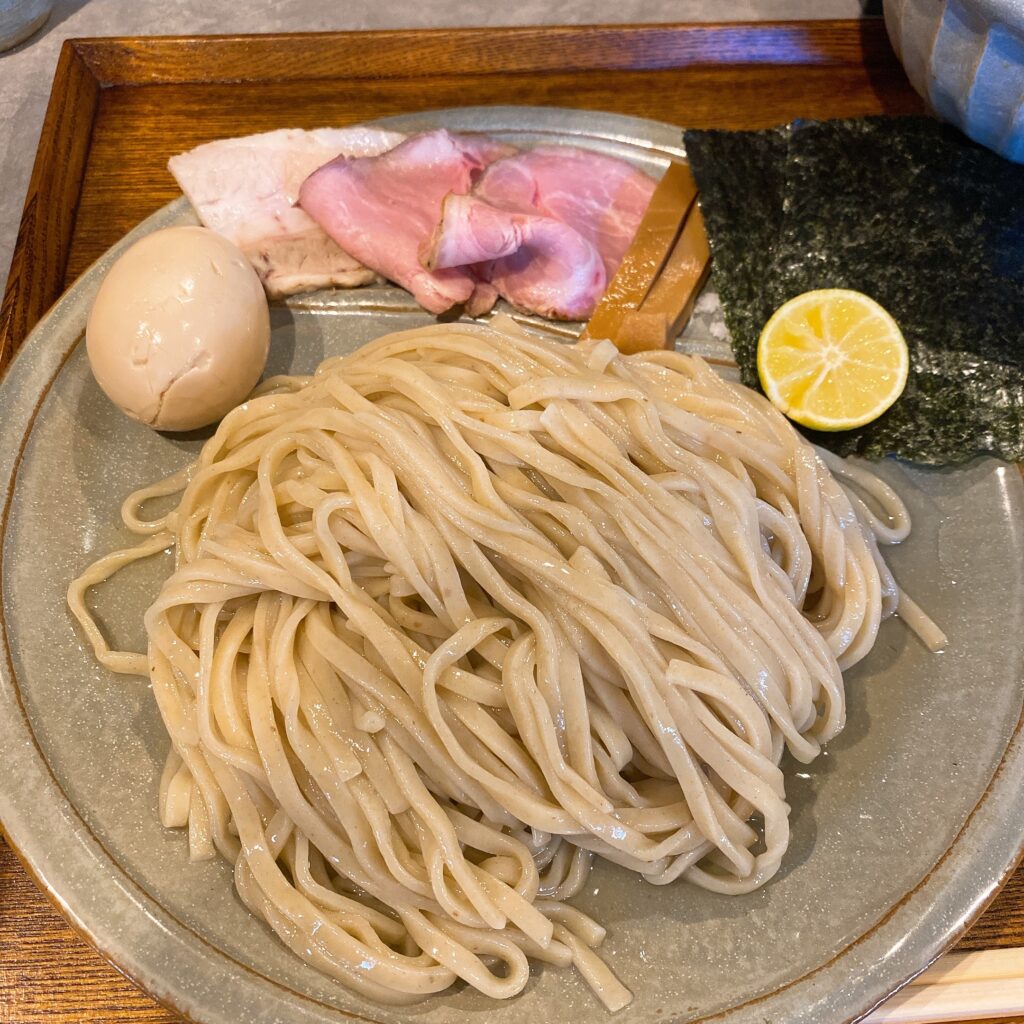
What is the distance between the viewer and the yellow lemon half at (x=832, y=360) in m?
2.38

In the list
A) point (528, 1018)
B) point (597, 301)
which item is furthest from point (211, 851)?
point (597, 301)

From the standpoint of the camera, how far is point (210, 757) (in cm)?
185

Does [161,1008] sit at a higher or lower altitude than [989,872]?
lower

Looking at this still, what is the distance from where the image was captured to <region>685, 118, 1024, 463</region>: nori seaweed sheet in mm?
2416

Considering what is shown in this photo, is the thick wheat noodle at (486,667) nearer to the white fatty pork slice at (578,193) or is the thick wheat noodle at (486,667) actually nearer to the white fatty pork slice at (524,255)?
the white fatty pork slice at (524,255)

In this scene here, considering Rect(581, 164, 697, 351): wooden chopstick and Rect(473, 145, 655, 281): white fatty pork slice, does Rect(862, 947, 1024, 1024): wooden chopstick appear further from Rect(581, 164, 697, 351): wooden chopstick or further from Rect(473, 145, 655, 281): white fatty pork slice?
Rect(473, 145, 655, 281): white fatty pork slice

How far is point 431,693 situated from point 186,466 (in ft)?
3.55

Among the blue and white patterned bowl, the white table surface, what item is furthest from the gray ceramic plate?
the white table surface

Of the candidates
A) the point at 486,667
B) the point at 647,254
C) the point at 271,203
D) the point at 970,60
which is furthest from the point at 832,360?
the point at 271,203

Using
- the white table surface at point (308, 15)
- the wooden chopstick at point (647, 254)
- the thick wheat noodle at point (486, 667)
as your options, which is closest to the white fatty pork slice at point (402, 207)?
the wooden chopstick at point (647, 254)

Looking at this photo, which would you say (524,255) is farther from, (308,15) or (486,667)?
(308,15)

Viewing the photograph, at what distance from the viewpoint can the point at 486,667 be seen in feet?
6.29

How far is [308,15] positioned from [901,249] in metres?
2.71

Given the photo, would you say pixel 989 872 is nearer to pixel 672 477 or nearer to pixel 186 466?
pixel 672 477
